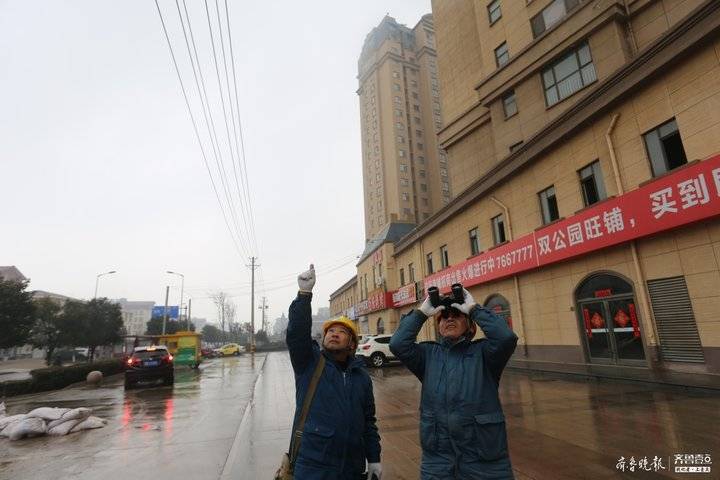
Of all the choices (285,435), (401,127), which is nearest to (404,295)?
(285,435)

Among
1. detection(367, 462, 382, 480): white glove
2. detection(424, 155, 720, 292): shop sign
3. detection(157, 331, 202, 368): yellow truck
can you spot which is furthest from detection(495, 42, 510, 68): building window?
detection(157, 331, 202, 368): yellow truck

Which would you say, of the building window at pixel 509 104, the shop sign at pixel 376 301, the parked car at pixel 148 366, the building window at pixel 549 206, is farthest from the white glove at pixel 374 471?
the shop sign at pixel 376 301

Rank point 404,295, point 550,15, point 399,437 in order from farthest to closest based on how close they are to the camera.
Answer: point 404,295, point 550,15, point 399,437

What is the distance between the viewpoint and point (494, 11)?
21.0m

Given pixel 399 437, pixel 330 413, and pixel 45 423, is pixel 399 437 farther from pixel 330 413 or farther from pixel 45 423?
pixel 45 423

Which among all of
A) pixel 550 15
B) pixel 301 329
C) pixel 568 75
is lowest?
pixel 301 329

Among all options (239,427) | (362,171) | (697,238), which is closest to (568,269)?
(697,238)

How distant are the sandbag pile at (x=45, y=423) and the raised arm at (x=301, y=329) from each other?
329 inches

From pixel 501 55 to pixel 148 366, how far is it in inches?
878

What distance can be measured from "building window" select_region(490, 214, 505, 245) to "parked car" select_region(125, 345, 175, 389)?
1522 centimetres

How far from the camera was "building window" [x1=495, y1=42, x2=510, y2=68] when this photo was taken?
792 inches
